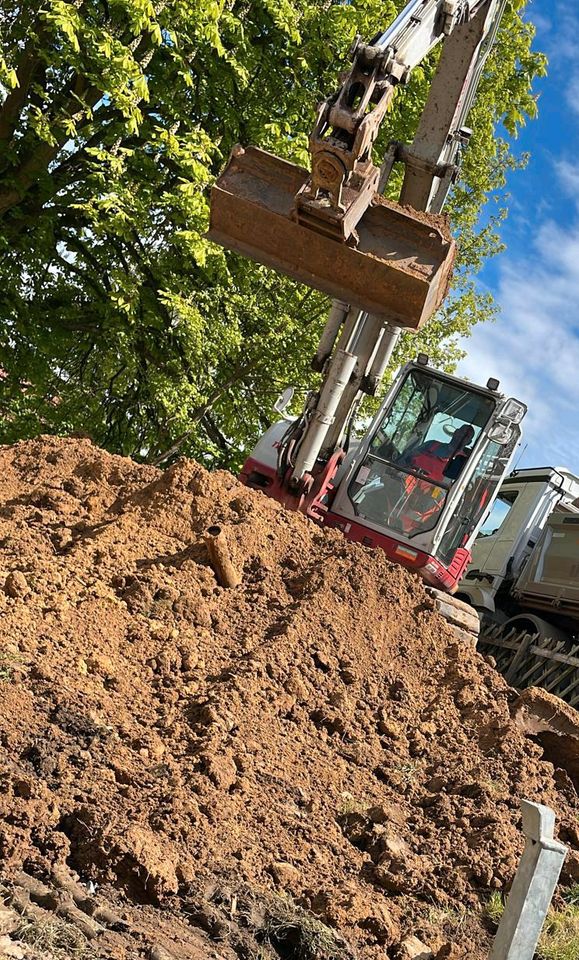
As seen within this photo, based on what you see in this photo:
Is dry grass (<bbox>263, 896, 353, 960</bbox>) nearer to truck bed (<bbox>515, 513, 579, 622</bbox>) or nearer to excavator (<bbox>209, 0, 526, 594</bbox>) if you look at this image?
excavator (<bbox>209, 0, 526, 594</bbox>)

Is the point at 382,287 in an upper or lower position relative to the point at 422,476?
upper

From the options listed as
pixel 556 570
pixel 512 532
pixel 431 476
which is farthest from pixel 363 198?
pixel 512 532

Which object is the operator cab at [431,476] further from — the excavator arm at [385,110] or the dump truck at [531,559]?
the dump truck at [531,559]

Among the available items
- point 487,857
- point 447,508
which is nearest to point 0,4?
point 447,508

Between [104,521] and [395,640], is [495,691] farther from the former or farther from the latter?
[104,521]

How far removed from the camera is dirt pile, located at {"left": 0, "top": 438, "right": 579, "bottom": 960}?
4.09m

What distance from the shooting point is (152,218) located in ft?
41.0

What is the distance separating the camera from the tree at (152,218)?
1099cm

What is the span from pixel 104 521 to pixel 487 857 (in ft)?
11.0

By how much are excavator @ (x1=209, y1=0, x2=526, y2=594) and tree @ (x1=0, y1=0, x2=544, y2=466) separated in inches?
99.0

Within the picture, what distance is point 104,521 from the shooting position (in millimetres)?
6852

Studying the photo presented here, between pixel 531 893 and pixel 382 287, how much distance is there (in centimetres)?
516

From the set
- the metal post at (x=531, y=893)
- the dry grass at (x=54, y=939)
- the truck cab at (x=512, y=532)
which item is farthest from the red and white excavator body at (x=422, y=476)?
the dry grass at (x=54, y=939)

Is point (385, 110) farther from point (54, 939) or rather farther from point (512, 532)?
point (512, 532)
